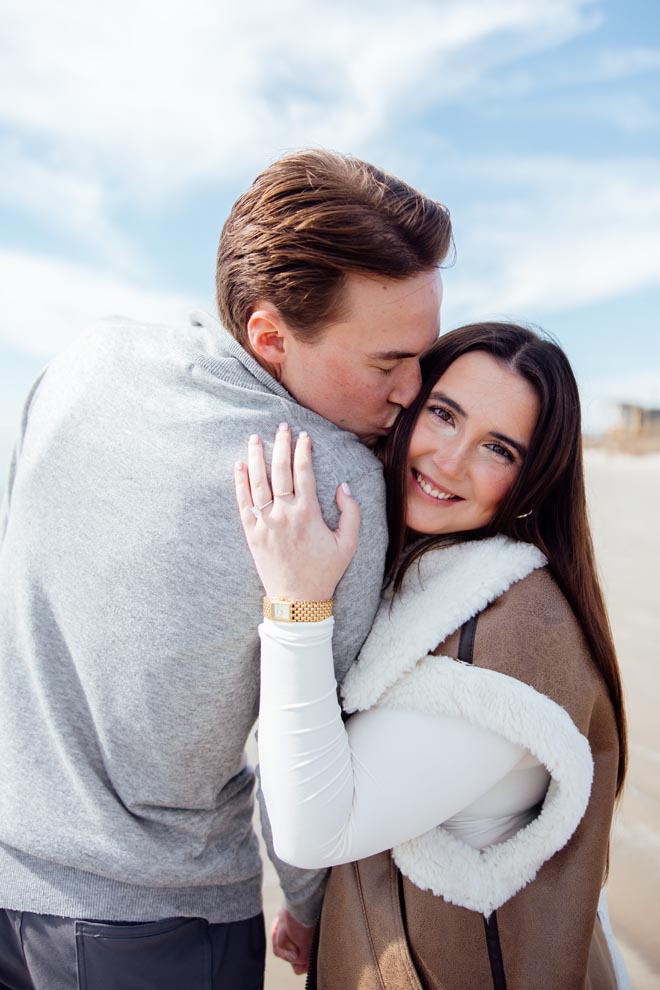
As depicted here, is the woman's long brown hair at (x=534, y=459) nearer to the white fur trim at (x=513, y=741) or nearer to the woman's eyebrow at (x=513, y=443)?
the woman's eyebrow at (x=513, y=443)

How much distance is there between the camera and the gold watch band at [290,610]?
57.8 inches

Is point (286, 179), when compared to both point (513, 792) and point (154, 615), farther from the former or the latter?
point (513, 792)

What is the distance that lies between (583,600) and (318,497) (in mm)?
676

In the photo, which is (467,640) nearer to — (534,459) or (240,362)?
(534,459)

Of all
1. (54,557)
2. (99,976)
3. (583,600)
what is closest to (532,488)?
(583,600)

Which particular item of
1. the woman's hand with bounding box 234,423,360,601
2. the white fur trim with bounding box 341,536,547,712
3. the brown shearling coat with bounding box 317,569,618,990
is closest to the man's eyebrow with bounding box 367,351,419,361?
the woman's hand with bounding box 234,423,360,601

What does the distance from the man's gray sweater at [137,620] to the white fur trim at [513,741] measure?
0.24 metres

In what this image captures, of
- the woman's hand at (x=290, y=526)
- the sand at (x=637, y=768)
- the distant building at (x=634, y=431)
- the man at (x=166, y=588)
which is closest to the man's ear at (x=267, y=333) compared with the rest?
the man at (x=166, y=588)

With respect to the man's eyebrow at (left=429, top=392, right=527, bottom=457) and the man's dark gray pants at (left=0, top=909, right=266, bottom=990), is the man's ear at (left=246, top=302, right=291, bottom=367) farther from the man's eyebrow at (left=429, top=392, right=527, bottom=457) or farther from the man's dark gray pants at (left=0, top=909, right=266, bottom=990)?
the man's dark gray pants at (left=0, top=909, right=266, bottom=990)

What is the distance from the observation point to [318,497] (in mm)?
1578

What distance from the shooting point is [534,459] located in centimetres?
203

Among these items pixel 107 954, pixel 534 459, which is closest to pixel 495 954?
pixel 107 954

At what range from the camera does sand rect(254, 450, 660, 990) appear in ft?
8.89

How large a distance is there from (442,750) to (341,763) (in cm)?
20
